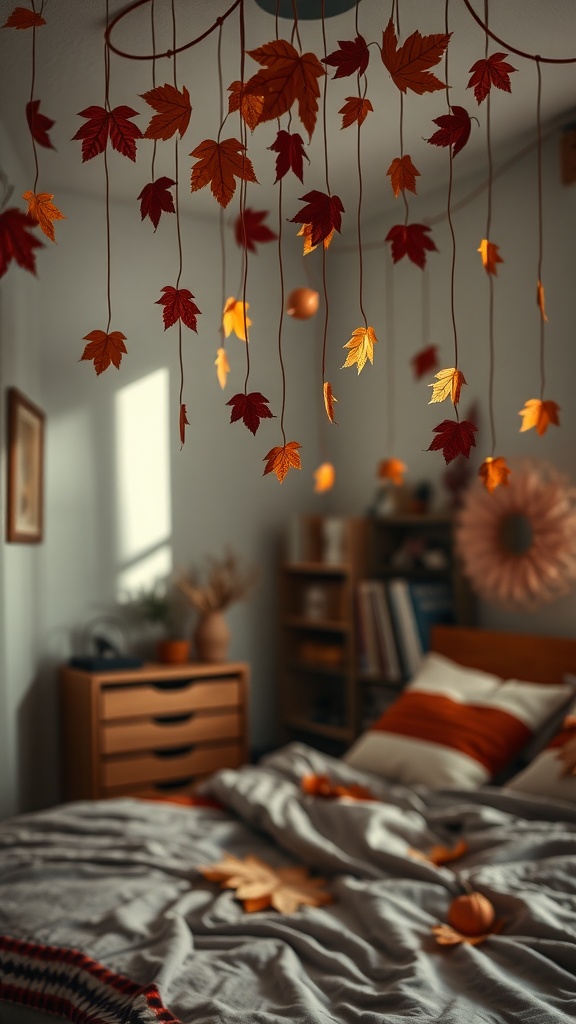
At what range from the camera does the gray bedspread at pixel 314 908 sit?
136cm

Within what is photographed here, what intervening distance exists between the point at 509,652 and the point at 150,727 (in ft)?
A: 4.13

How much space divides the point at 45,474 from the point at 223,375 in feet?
6.51

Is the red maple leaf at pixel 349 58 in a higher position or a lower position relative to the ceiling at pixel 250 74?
lower

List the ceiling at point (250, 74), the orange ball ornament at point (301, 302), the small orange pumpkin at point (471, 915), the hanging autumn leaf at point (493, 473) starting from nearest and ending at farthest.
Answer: the hanging autumn leaf at point (493, 473)
the small orange pumpkin at point (471, 915)
the ceiling at point (250, 74)
the orange ball ornament at point (301, 302)

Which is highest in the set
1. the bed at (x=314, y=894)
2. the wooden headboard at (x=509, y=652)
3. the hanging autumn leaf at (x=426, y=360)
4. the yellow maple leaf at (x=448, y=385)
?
the hanging autumn leaf at (x=426, y=360)

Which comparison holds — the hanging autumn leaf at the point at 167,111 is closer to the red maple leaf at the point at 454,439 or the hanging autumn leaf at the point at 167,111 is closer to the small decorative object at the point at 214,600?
the red maple leaf at the point at 454,439

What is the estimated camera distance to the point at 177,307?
121cm

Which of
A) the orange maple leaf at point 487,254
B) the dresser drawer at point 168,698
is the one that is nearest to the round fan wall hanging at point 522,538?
the dresser drawer at point 168,698

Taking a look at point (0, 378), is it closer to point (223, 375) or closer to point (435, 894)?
point (223, 375)

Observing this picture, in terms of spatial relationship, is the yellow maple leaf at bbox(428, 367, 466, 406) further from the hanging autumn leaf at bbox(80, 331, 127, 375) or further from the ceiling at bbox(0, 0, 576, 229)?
the ceiling at bbox(0, 0, 576, 229)

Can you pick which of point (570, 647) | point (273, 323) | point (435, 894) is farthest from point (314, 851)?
point (273, 323)

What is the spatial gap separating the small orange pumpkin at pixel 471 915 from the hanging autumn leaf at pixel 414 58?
1322mm

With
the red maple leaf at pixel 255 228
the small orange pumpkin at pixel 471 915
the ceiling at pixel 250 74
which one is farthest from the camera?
the ceiling at pixel 250 74

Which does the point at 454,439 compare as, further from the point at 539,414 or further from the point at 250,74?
the point at 250,74
